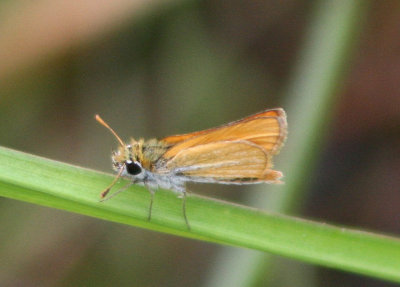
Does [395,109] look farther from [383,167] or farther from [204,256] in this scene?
[204,256]

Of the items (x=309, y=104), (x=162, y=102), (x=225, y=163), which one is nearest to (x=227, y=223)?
(x=225, y=163)

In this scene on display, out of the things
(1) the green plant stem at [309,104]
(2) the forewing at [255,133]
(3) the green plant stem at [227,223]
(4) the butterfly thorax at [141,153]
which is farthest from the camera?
(1) the green plant stem at [309,104]

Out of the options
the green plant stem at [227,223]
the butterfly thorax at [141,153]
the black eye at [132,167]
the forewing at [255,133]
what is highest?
the forewing at [255,133]

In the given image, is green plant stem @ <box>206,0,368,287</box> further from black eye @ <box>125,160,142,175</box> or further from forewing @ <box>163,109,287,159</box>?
black eye @ <box>125,160,142,175</box>

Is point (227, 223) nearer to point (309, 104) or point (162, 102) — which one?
point (309, 104)

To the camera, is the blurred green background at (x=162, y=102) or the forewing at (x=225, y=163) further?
the blurred green background at (x=162, y=102)

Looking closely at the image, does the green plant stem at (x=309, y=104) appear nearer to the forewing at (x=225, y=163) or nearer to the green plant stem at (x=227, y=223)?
the forewing at (x=225, y=163)

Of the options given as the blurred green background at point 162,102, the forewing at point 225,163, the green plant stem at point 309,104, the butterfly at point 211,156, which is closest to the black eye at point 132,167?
the butterfly at point 211,156
